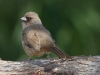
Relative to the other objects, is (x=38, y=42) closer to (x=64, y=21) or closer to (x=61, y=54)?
(x=61, y=54)

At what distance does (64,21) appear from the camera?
9.54 metres

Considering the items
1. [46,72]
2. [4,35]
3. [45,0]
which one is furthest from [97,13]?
[46,72]

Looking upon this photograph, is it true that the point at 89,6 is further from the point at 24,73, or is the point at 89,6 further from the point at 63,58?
the point at 24,73

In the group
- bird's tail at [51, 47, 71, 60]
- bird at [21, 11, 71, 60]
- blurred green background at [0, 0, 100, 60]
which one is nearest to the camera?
bird's tail at [51, 47, 71, 60]

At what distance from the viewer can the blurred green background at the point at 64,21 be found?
9320 mm

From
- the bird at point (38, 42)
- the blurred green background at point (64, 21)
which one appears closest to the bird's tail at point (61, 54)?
the bird at point (38, 42)

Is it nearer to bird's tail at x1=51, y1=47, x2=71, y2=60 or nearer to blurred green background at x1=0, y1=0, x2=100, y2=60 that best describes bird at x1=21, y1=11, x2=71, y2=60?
bird's tail at x1=51, y1=47, x2=71, y2=60

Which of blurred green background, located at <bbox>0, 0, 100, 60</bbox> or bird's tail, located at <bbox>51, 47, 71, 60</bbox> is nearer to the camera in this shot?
bird's tail, located at <bbox>51, 47, 71, 60</bbox>

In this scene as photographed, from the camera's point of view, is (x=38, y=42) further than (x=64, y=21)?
No

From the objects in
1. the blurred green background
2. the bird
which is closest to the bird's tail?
the bird

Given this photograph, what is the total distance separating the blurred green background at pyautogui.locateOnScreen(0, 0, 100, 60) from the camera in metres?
9.32

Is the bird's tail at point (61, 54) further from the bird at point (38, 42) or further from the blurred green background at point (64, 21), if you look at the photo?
the blurred green background at point (64, 21)

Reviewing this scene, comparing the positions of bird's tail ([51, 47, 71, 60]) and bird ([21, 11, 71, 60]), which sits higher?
bird ([21, 11, 71, 60])

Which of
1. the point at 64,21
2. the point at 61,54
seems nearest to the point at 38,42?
the point at 61,54
